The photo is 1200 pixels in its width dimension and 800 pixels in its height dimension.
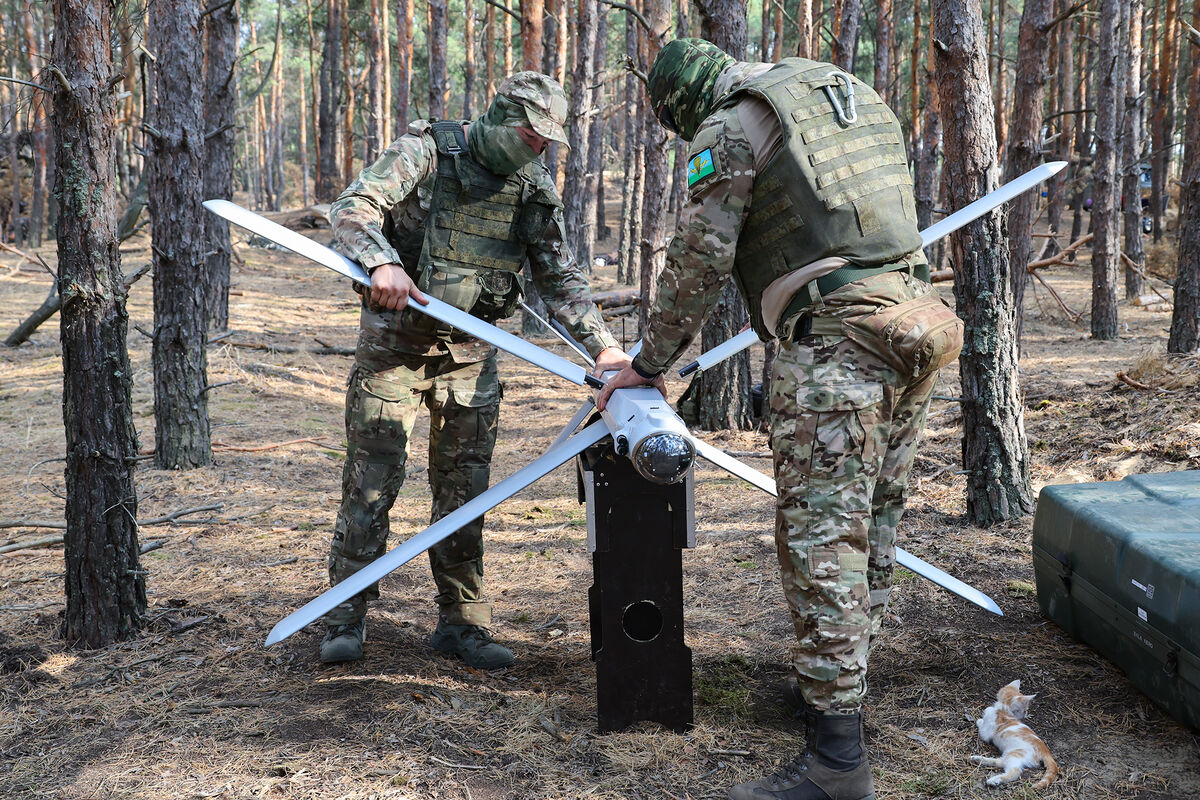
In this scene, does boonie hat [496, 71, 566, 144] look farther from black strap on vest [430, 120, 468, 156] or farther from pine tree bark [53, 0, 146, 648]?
pine tree bark [53, 0, 146, 648]

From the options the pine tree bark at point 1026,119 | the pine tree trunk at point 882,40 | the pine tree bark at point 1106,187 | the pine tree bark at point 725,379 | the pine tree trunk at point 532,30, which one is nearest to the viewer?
the pine tree bark at point 725,379

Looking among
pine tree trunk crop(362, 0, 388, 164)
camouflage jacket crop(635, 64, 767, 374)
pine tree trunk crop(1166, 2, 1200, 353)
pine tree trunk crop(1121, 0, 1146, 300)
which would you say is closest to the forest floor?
camouflage jacket crop(635, 64, 767, 374)

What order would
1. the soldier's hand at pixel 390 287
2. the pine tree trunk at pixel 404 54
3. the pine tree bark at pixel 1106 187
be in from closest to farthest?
the soldier's hand at pixel 390 287, the pine tree bark at pixel 1106 187, the pine tree trunk at pixel 404 54

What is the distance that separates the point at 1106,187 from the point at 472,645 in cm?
1014

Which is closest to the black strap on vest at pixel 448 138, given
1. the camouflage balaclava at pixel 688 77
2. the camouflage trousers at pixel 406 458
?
the camouflage trousers at pixel 406 458

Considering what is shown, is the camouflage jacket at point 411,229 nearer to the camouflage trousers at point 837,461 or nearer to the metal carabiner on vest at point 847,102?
the camouflage trousers at point 837,461

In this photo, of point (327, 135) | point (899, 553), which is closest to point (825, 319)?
point (899, 553)

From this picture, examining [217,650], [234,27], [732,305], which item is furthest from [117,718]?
[234,27]

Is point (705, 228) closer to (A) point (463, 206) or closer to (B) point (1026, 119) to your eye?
(A) point (463, 206)

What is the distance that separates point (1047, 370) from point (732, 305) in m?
3.89

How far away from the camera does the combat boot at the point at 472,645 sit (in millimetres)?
3324

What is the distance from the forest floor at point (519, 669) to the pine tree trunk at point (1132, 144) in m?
7.72

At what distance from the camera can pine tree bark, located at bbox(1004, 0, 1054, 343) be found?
7320mm

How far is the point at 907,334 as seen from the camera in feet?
7.75
